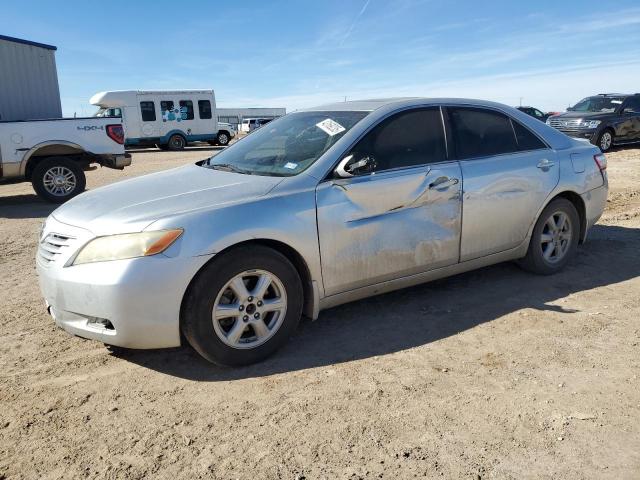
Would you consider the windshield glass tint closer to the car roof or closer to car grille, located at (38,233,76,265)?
the car roof

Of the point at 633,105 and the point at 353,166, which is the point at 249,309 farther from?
the point at 633,105

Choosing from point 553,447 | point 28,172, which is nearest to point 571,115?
point 28,172

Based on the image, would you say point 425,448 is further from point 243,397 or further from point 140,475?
point 140,475

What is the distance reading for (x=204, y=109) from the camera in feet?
86.8

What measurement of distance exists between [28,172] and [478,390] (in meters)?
9.42

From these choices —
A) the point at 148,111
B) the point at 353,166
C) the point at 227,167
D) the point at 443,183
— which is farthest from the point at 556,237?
the point at 148,111

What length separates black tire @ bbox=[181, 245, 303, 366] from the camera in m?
3.04

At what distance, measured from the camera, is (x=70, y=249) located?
3109 millimetres

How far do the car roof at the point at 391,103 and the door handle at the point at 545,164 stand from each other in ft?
2.01

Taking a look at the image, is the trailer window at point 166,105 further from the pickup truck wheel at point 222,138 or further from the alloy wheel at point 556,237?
the alloy wheel at point 556,237

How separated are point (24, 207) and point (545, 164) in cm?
904

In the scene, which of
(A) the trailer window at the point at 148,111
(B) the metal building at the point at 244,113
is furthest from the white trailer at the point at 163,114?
(B) the metal building at the point at 244,113

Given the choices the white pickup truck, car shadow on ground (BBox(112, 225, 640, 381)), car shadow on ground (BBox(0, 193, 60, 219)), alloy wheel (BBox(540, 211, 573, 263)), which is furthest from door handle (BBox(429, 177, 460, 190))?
the white pickup truck

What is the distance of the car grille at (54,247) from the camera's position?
10.3ft
